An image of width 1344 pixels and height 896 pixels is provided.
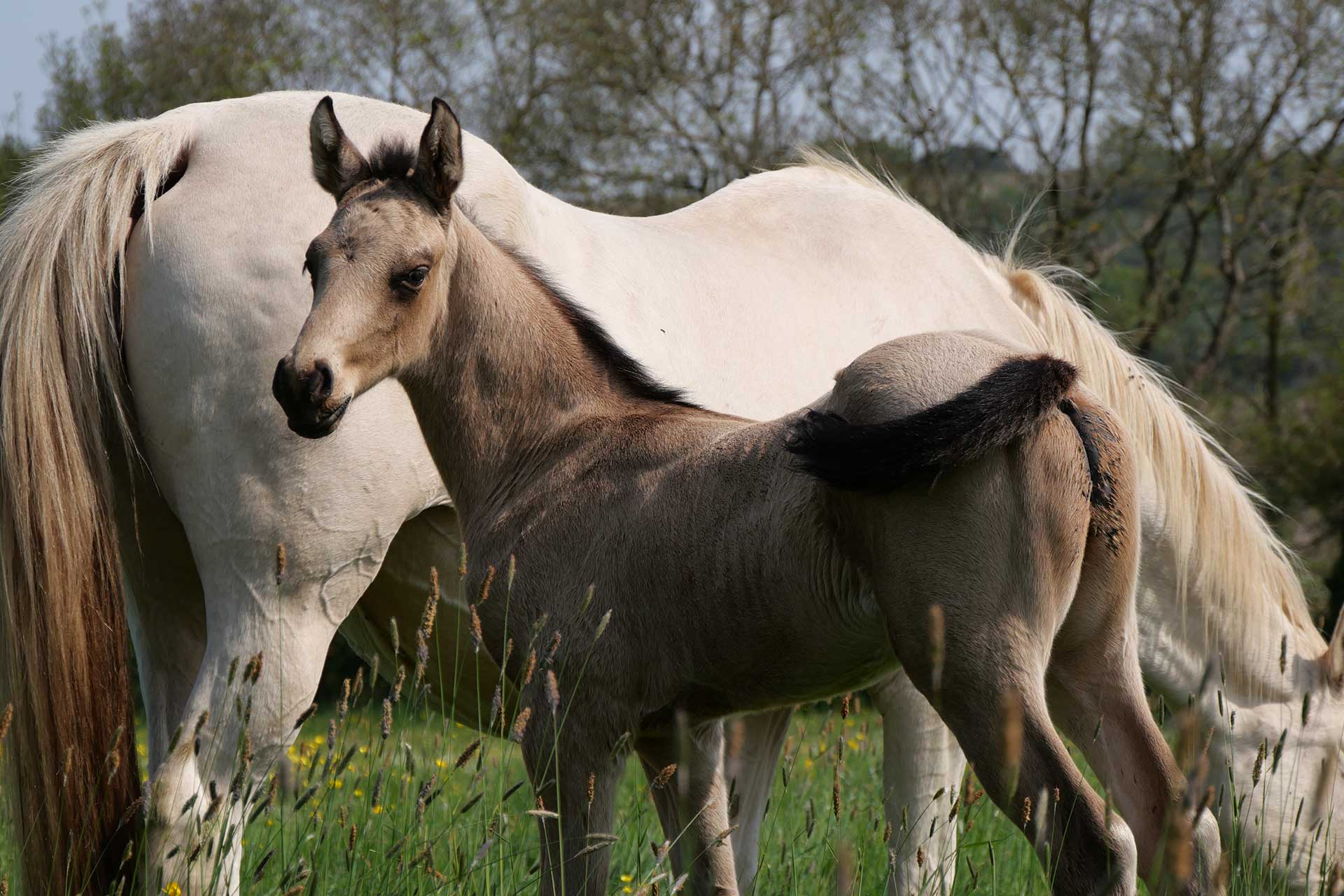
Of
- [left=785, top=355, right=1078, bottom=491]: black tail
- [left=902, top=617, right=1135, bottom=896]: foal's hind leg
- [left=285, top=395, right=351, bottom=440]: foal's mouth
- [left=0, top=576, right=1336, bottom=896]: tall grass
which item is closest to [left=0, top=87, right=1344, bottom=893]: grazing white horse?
[left=0, top=576, right=1336, bottom=896]: tall grass

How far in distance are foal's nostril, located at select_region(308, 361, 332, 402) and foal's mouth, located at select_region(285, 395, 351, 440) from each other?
0.14 feet

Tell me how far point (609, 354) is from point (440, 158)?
2.08ft

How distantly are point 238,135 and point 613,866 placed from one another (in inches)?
107

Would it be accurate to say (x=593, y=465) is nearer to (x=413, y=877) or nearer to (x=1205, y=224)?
(x=413, y=877)

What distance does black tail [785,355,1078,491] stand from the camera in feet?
7.08

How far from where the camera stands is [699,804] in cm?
295

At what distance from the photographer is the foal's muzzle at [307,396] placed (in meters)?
2.60

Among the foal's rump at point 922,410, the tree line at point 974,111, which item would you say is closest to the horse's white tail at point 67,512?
the foal's rump at point 922,410

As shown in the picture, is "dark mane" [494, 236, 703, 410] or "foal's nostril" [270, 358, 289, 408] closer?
"foal's nostril" [270, 358, 289, 408]

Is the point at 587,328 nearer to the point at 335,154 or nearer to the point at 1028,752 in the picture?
the point at 335,154

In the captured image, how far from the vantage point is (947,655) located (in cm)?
222

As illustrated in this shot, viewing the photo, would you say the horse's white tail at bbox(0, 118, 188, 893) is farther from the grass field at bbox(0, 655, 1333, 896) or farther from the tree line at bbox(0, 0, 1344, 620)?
the tree line at bbox(0, 0, 1344, 620)

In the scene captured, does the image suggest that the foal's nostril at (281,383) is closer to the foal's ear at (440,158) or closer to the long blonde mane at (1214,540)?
the foal's ear at (440,158)

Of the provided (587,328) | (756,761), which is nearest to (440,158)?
(587,328)
